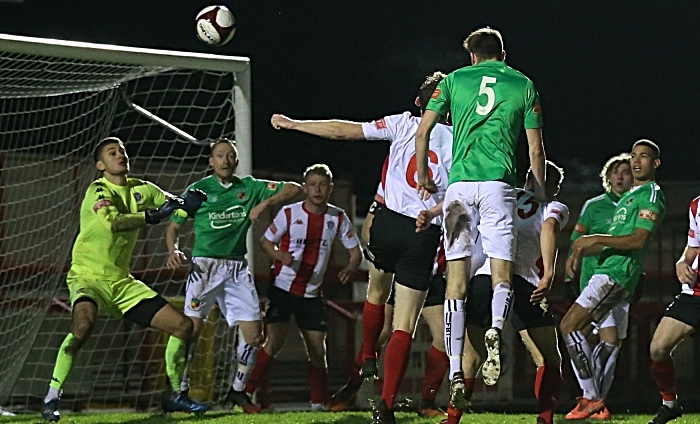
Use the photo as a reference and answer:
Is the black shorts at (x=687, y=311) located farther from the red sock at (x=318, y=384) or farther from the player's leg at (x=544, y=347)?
the red sock at (x=318, y=384)

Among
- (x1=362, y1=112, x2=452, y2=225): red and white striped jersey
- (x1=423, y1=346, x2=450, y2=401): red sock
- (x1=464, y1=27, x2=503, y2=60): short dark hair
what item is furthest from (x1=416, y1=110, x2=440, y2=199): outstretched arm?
(x1=423, y1=346, x2=450, y2=401): red sock

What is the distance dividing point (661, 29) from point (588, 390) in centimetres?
570

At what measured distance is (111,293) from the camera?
6445 mm

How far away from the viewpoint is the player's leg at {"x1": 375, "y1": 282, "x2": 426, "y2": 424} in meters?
5.20

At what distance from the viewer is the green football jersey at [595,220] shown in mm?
7859

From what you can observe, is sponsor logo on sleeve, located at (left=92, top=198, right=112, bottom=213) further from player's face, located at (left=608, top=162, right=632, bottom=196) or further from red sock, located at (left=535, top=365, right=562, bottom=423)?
player's face, located at (left=608, top=162, right=632, bottom=196)

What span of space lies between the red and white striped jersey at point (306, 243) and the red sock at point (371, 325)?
1.93 m

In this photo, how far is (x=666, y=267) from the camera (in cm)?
1106

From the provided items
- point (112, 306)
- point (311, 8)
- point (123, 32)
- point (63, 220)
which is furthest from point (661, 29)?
point (112, 306)

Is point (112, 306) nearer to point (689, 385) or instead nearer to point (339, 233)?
point (339, 233)

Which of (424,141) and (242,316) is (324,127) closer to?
(424,141)

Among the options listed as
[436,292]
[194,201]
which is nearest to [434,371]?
[436,292]

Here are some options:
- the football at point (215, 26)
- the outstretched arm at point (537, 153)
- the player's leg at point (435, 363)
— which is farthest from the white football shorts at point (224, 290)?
the outstretched arm at point (537, 153)

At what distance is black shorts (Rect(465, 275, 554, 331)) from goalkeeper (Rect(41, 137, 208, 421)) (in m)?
1.65
